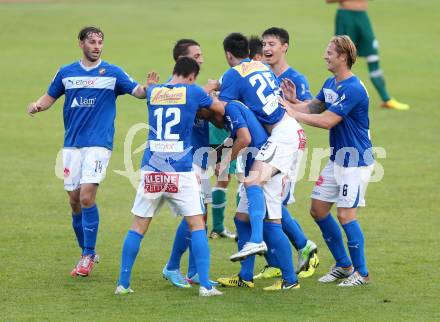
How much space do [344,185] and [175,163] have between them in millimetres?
1769

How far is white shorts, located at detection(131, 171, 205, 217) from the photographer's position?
9406 millimetres

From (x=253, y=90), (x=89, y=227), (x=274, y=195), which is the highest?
(x=253, y=90)

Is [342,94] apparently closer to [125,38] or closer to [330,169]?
[330,169]

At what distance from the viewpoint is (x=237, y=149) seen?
9.76 m

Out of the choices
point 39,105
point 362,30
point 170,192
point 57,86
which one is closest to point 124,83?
point 57,86

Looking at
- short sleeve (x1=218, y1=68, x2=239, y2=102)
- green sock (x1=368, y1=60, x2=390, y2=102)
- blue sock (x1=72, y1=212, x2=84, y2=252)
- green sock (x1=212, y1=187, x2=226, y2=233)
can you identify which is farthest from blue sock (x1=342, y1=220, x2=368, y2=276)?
green sock (x1=368, y1=60, x2=390, y2=102)

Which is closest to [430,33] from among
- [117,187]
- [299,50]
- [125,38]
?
[299,50]

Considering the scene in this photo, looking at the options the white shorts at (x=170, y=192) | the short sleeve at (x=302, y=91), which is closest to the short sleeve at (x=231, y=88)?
the white shorts at (x=170, y=192)

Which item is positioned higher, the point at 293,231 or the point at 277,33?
the point at 277,33

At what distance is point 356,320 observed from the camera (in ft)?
28.5

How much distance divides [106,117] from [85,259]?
1522 mm

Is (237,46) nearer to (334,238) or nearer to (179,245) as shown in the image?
(179,245)

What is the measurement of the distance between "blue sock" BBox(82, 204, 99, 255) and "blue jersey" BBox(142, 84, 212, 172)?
1362 mm

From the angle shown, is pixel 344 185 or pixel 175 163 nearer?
pixel 175 163
